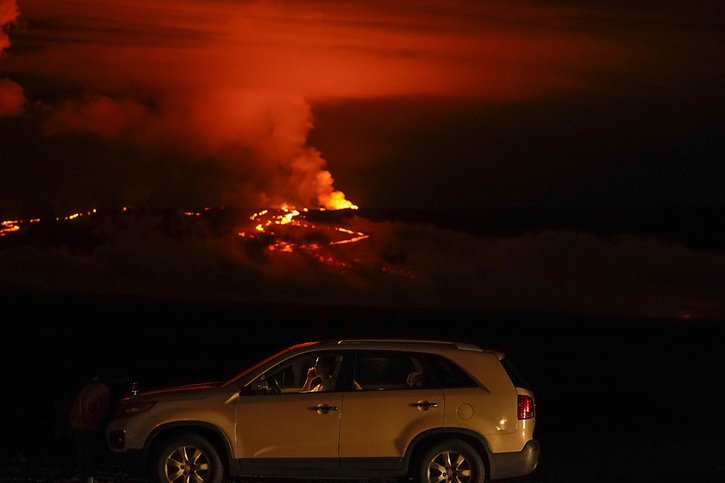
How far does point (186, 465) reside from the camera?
11688 mm

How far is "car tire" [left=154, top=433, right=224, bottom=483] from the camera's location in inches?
457

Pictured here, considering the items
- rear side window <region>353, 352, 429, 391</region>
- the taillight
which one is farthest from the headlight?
the taillight

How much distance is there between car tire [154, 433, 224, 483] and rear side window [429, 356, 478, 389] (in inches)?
91.6

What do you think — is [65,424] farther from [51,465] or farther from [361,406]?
[361,406]

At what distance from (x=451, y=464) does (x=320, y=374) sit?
62.9 inches

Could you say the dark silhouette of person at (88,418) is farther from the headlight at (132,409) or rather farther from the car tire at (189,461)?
the car tire at (189,461)

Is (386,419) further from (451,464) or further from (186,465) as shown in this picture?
(186,465)

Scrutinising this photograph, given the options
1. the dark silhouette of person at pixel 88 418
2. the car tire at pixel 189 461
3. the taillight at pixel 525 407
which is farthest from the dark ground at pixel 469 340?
the taillight at pixel 525 407

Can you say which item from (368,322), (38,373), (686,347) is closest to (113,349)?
(38,373)

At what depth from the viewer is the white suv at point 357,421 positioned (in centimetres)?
1136

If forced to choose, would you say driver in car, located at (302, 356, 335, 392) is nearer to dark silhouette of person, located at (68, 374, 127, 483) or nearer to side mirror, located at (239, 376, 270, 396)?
side mirror, located at (239, 376, 270, 396)

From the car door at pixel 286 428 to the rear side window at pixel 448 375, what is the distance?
0.98 m

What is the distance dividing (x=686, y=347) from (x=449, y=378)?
32.2 meters

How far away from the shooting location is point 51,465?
47.2 ft
